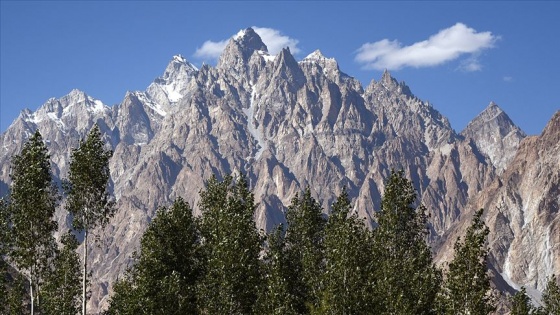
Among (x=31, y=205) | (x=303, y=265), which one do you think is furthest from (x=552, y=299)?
(x=31, y=205)

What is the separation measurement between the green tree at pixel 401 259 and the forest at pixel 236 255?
0.51 ft

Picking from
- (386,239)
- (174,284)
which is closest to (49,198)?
(174,284)

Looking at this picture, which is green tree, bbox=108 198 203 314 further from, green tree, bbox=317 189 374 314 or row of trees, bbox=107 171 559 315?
green tree, bbox=317 189 374 314

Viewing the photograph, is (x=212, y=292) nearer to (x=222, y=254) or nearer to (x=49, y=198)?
(x=222, y=254)

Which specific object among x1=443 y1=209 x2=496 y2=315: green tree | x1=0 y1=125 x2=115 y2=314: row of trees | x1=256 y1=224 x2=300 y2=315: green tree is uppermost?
x1=0 y1=125 x2=115 y2=314: row of trees

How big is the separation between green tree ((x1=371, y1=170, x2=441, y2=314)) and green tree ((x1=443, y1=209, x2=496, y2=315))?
24.1 ft

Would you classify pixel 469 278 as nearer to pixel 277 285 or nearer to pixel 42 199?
pixel 277 285

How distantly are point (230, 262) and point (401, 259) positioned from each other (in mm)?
22381

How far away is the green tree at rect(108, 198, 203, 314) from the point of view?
8656 centimetres

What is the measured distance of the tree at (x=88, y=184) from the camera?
7819 centimetres

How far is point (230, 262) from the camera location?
3383 inches

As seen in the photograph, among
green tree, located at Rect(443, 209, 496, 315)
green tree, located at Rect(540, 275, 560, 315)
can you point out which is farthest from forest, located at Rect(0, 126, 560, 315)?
green tree, located at Rect(540, 275, 560, 315)

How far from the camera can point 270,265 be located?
9000 cm

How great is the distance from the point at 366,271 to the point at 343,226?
6.71 meters
